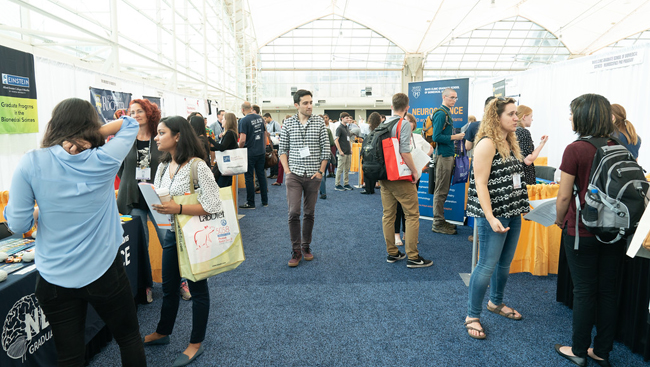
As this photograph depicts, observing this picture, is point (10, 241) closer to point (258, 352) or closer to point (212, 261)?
point (212, 261)

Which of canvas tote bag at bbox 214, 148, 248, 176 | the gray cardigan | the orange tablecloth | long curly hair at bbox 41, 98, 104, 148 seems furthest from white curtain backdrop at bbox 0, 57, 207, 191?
the orange tablecloth

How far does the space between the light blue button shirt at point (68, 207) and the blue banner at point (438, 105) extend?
166 inches

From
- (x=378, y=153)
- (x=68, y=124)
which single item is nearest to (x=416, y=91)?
(x=378, y=153)

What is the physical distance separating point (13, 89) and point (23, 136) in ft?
1.38

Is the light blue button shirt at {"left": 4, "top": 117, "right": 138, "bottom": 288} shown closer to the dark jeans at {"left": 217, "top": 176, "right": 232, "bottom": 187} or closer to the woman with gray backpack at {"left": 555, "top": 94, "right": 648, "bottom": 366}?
the woman with gray backpack at {"left": 555, "top": 94, "right": 648, "bottom": 366}

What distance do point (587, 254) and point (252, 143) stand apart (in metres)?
4.83

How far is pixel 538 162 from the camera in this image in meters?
5.84

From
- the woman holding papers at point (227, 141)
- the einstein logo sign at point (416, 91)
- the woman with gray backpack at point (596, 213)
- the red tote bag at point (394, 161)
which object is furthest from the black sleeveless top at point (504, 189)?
the woman holding papers at point (227, 141)

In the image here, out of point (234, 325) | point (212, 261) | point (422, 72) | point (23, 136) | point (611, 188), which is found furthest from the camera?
point (422, 72)

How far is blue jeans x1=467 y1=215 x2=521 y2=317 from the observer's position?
7.25 ft

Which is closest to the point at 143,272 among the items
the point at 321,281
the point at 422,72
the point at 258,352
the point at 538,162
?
the point at 258,352

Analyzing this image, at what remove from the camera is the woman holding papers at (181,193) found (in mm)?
1854

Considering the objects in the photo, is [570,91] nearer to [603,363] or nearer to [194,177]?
[603,363]

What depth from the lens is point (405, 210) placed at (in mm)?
3344
